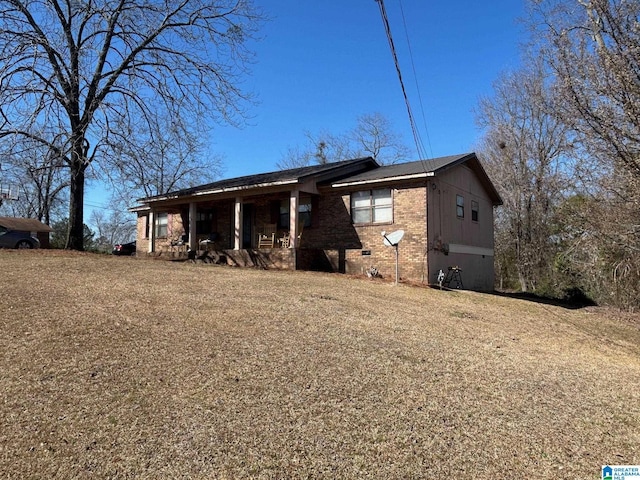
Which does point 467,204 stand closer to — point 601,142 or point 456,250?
point 456,250

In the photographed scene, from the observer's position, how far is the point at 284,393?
4324 mm

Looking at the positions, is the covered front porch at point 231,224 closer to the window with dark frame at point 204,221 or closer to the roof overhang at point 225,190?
the window with dark frame at point 204,221

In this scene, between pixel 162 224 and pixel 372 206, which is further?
pixel 162 224

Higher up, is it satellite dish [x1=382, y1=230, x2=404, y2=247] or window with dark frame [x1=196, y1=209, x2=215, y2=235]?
window with dark frame [x1=196, y1=209, x2=215, y2=235]

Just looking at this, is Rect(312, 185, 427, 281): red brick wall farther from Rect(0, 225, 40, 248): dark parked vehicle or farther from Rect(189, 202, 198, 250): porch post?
Rect(0, 225, 40, 248): dark parked vehicle

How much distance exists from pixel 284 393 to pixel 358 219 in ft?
38.2

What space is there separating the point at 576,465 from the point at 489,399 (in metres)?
1.18

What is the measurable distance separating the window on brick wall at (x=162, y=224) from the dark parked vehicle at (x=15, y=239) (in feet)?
19.0

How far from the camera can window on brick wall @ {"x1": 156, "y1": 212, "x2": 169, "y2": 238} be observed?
21844 mm

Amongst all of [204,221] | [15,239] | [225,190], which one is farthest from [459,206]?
[15,239]

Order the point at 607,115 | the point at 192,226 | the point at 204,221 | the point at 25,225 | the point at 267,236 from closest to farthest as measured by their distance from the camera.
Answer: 1. the point at 607,115
2. the point at 267,236
3. the point at 192,226
4. the point at 204,221
5. the point at 25,225

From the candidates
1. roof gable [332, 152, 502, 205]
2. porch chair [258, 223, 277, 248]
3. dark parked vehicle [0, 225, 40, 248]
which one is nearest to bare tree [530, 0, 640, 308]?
roof gable [332, 152, 502, 205]
